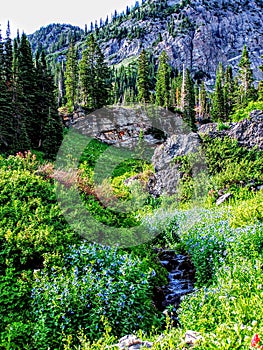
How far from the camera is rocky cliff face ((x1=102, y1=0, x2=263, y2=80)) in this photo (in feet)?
528

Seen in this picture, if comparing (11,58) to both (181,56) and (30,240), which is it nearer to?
(30,240)

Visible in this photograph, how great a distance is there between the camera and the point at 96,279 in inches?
235

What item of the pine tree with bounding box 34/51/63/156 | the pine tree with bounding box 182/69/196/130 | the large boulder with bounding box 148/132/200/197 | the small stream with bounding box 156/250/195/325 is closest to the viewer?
the small stream with bounding box 156/250/195/325

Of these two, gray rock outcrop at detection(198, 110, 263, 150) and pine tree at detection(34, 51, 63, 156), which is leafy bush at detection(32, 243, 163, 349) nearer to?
gray rock outcrop at detection(198, 110, 263, 150)

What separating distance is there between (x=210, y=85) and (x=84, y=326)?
495ft

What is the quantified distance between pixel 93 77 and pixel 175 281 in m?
39.4

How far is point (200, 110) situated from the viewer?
74625mm

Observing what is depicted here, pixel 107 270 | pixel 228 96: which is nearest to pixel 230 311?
pixel 107 270

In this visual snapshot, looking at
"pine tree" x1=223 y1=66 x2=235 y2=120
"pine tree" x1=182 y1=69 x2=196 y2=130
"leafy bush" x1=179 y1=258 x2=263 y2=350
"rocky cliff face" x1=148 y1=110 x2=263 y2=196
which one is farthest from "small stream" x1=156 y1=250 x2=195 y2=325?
"pine tree" x1=223 y1=66 x2=235 y2=120

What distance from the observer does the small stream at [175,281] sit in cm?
728

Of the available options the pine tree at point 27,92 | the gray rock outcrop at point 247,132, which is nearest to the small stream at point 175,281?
the gray rock outcrop at point 247,132

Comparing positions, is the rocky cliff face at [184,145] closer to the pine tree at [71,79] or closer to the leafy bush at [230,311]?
the leafy bush at [230,311]

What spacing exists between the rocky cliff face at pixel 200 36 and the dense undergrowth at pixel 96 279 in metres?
154

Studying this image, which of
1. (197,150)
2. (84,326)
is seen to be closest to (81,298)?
(84,326)
